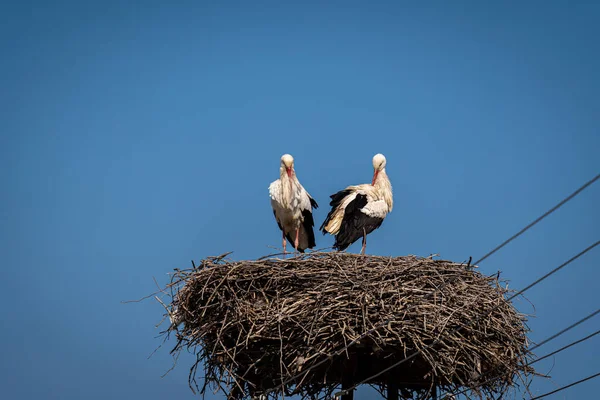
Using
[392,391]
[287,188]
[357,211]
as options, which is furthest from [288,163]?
[392,391]

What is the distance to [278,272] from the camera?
6.98 meters

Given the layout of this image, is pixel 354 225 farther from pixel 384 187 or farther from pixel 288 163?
pixel 288 163

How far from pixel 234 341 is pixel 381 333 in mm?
1117

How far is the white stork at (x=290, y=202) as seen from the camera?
9328 mm

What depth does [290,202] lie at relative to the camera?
933 centimetres

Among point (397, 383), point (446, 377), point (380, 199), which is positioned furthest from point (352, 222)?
point (446, 377)

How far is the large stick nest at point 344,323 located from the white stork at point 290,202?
2187 mm

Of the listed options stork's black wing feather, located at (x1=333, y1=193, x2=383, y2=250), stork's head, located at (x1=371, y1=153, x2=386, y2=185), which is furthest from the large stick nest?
stork's head, located at (x1=371, y1=153, x2=386, y2=185)

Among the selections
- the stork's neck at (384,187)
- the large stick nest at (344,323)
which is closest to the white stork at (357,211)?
the stork's neck at (384,187)

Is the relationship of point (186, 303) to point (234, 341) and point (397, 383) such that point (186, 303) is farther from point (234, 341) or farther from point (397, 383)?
point (397, 383)

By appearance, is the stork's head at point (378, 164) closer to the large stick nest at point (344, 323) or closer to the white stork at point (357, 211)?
the white stork at point (357, 211)

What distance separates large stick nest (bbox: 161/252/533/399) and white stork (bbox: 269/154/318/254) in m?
2.19

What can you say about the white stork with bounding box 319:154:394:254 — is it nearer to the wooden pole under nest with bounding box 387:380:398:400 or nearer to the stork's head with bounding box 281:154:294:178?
the stork's head with bounding box 281:154:294:178

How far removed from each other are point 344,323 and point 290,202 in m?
2.85
